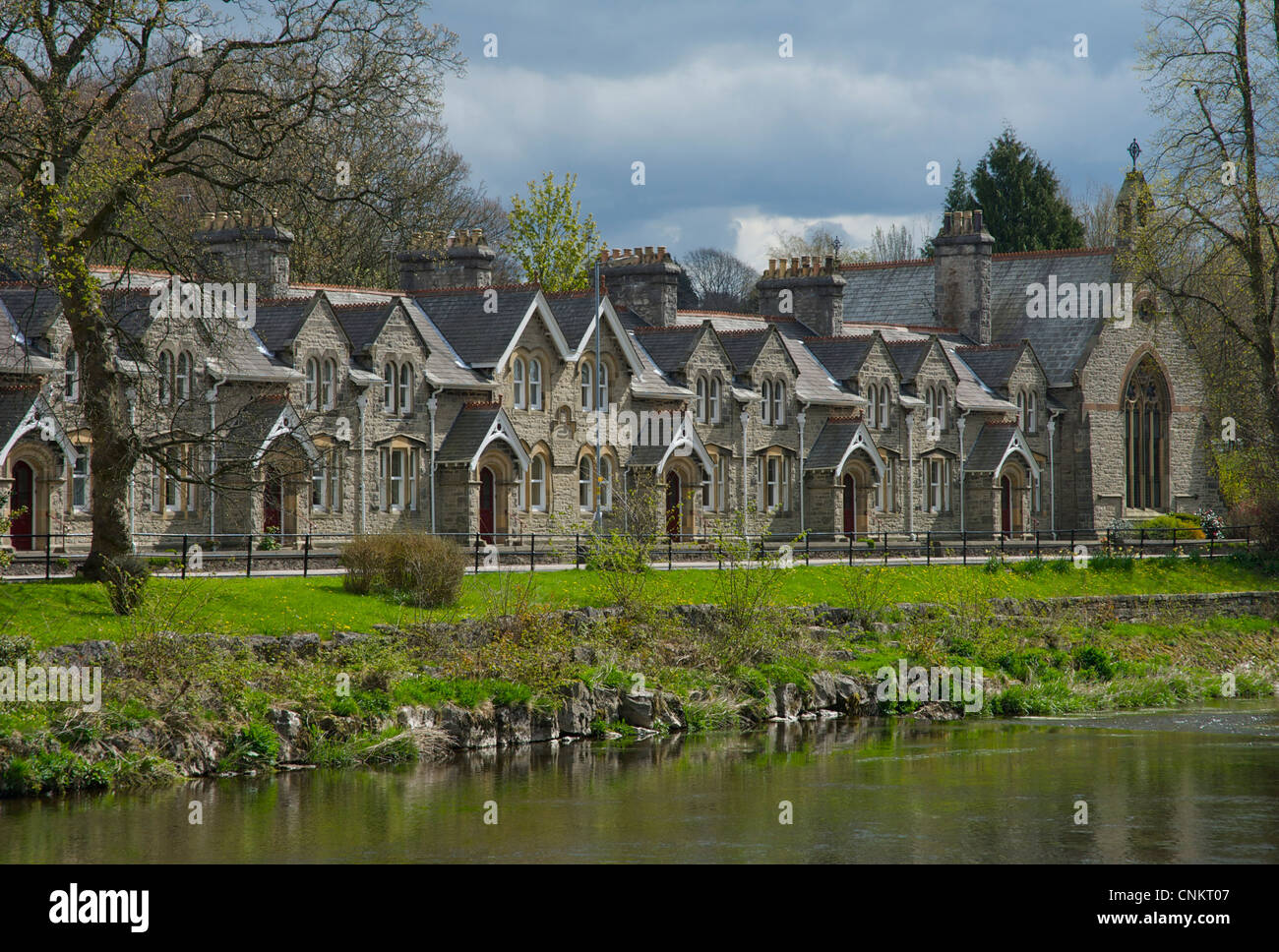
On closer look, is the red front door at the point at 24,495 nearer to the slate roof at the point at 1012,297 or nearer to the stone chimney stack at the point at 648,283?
the stone chimney stack at the point at 648,283

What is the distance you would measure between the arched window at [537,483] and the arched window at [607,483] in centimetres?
183

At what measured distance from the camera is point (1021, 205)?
79688mm

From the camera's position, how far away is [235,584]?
28.8 metres

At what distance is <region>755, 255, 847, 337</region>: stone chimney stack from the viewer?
58688 mm

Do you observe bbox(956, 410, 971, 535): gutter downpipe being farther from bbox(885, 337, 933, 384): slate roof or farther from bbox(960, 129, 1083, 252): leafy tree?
bbox(960, 129, 1083, 252): leafy tree

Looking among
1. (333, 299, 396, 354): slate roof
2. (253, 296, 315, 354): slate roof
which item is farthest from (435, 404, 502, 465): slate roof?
(253, 296, 315, 354): slate roof

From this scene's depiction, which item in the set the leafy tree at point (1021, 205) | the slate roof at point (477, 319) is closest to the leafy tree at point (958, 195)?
the leafy tree at point (1021, 205)

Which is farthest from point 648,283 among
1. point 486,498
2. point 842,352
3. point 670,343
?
point 486,498

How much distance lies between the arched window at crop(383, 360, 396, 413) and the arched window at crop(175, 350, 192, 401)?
19.4 feet

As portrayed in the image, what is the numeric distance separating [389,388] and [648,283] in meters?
12.8

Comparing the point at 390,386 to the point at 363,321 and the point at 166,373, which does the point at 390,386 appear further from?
the point at 166,373

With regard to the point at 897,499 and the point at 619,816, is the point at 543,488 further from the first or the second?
the point at 619,816
